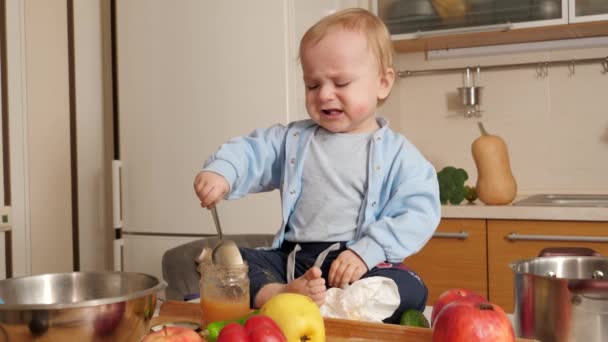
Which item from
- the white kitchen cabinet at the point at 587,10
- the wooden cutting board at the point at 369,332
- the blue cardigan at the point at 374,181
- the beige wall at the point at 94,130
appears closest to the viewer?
the wooden cutting board at the point at 369,332

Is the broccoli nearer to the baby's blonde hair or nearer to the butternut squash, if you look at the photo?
Result: the butternut squash

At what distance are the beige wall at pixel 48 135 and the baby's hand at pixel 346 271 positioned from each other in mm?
1622

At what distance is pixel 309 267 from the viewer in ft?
3.75

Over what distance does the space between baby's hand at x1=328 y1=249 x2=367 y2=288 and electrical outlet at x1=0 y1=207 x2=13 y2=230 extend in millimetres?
1550

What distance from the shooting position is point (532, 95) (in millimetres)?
2676

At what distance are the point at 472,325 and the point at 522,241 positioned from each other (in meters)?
1.55

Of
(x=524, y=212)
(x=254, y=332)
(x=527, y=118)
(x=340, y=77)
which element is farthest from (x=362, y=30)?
(x=527, y=118)

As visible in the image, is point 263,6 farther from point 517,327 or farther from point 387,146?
point 517,327

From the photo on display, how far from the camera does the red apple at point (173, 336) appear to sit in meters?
0.72

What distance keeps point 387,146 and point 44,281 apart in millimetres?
603

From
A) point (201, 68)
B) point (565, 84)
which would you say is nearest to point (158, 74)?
point (201, 68)

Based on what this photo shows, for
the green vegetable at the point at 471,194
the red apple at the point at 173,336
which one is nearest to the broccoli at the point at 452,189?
the green vegetable at the point at 471,194

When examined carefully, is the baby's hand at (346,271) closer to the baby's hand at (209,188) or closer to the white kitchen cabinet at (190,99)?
the baby's hand at (209,188)

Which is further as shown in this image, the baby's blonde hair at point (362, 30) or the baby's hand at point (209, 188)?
the baby's blonde hair at point (362, 30)
